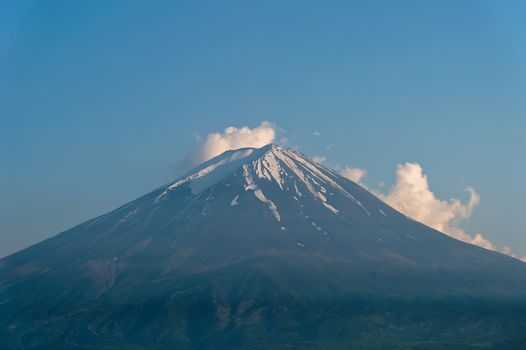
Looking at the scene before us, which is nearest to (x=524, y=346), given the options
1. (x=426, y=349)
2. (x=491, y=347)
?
(x=491, y=347)

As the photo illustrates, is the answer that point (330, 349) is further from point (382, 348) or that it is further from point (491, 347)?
point (491, 347)

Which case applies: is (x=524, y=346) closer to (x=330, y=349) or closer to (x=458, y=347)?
(x=458, y=347)

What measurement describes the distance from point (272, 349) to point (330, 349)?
12179mm

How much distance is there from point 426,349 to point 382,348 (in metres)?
9.32

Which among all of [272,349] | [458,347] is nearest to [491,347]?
[458,347]

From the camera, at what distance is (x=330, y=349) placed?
19975 cm

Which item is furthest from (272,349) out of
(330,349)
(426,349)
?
(426,349)

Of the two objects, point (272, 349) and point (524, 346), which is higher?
point (272, 349)

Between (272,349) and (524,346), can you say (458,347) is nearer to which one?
(524,346)

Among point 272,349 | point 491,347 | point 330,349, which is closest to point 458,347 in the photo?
point 491,347

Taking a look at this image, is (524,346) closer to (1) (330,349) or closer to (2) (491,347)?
(2) (491,347)

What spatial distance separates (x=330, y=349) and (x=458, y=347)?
26505mm

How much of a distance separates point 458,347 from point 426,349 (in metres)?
6.97

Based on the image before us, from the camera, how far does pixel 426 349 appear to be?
196125mm
